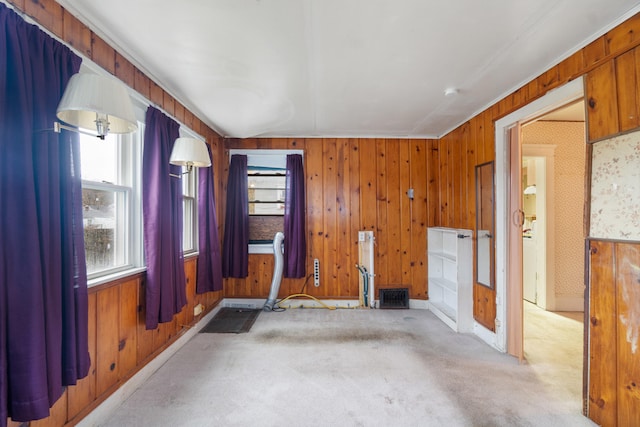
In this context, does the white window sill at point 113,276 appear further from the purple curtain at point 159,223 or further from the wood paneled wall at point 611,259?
the wood paneled wall at point 611,259

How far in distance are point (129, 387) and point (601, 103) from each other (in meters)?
3.64

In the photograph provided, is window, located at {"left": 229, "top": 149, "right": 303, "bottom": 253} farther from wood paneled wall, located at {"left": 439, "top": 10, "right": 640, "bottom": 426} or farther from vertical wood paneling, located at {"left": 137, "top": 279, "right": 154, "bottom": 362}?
Result: wood paneled wall, located at {"left": 439, "top": 10, "right": 640, "bottom": 426}

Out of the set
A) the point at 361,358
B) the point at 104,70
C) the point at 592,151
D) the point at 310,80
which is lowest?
the point at 361,358

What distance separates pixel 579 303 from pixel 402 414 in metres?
3.50

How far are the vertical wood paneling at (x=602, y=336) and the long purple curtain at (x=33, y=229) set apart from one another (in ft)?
9.66

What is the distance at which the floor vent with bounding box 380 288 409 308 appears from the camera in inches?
158

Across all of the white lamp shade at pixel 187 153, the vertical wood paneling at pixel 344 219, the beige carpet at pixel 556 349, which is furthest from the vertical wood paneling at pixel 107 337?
the beige carpet at pixel 556 349

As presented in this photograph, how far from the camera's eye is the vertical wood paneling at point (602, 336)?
168cm

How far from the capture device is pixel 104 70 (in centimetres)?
185

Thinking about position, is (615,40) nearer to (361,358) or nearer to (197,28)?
(197,28)

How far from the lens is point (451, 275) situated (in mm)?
3842

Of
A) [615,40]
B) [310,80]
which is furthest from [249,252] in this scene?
[615,40]

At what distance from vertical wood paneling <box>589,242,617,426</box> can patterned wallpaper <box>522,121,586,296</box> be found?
2513mm

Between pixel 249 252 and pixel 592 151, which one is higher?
pixel 592 151
